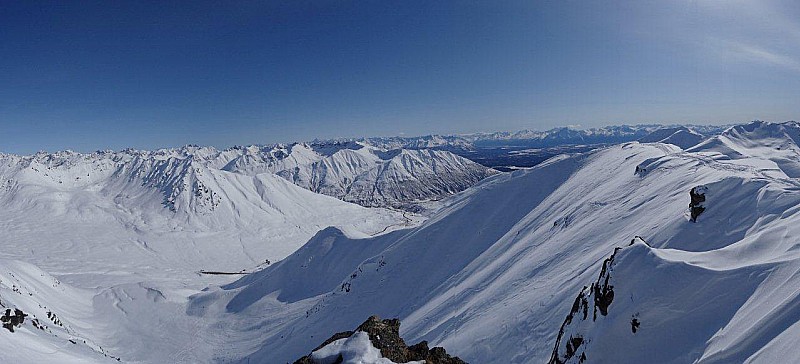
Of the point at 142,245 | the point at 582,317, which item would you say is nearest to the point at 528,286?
the point at 582,317

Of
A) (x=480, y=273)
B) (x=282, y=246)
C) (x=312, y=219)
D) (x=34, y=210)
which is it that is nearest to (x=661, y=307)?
(x=480, y=273)

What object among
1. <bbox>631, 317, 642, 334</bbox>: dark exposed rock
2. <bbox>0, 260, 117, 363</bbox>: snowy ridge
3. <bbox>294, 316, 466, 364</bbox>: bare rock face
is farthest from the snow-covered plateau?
<bbox>294, 316, 466, 364</bbox>: bare rock face

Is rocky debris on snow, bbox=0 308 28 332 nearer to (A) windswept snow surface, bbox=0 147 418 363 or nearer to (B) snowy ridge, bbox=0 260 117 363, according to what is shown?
(B) snowy ridge, bbox=0 260 117 363

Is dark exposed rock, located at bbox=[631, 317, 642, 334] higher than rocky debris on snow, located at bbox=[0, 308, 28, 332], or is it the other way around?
dark exposed rock, located at bbox=[631, 317, 642, 334]

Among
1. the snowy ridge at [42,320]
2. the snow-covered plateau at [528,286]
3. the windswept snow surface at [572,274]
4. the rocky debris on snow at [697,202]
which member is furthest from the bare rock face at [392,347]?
the snowy ridge at [42,320]

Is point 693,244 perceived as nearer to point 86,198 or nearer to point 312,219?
point 312,219

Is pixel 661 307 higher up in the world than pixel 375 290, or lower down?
higher up

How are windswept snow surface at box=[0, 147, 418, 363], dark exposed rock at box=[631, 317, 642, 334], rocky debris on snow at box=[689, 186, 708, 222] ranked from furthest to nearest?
windswept snow surface at box=[0, 147, 418, 363], rocky debris on snow at box=[689, 186, 708, 222], dark exposed rock at box=[631, 317, 642, 334]
